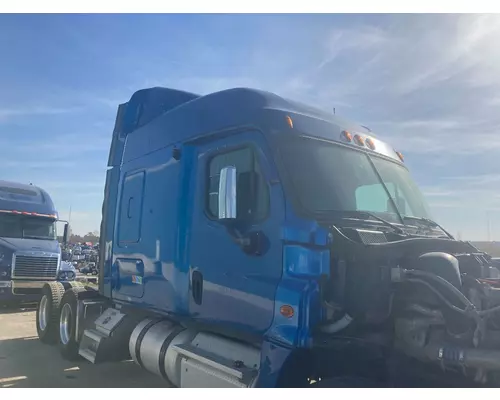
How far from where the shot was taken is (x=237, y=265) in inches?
158

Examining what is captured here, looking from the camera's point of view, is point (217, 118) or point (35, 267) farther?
point (35, 267)

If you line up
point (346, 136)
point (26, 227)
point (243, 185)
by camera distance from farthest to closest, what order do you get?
point (26, 227) → point (346, 136) → point (243, 185)

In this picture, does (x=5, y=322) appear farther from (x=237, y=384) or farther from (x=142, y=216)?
(x=237, y=384)

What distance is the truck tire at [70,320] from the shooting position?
675 cm

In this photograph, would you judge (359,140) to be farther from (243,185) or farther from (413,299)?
(413,299)

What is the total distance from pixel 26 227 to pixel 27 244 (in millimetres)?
513

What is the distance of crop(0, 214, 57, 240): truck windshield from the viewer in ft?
40.2

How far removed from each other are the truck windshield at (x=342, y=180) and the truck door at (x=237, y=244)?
0.74 ft

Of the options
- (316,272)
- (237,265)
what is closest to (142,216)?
(237,265)

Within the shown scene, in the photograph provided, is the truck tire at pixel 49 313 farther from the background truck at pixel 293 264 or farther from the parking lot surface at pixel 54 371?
the background truck at pixel 293 264

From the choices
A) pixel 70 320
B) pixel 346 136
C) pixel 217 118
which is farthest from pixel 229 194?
pixel 70 320

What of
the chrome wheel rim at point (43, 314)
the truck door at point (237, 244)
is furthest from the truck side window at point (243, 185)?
the chrome wheel rim at point (43, 314)

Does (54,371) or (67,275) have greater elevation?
(67,275)

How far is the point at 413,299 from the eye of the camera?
3326 millimetres
